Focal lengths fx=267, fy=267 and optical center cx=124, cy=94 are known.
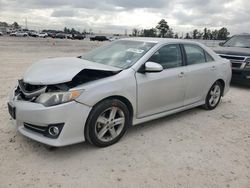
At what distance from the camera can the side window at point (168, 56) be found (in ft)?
14.6

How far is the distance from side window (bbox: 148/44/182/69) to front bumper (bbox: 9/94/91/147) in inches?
62.0

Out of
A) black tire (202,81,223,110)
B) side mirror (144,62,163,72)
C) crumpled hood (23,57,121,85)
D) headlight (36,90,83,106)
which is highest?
side mirror (144,62,163,72)

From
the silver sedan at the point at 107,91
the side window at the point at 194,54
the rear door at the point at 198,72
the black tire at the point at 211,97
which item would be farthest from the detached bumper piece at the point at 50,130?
the black tire at the point at 211,97

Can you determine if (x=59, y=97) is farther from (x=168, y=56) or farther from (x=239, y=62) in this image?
(x=239, y=62)

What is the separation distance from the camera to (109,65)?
424 cm

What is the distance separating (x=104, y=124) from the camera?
12.2 ft

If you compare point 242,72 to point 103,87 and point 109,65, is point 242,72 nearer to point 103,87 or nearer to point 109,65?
point 109,65

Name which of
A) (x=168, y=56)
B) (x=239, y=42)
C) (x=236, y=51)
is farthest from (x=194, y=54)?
(x=239, y=42)

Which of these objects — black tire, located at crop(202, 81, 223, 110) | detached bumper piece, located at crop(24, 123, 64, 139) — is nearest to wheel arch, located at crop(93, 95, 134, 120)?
detached bumper piece, located at crop(24, 123, 64, 139)

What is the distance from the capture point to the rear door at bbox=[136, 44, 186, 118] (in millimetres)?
4121

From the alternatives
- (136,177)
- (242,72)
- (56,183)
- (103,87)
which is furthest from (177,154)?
(242,72)

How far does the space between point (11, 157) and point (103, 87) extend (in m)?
1.47

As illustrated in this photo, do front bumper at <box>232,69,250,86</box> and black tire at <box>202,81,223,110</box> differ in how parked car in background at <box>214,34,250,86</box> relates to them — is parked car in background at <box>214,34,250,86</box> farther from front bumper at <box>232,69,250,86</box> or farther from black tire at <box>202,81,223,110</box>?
black tire at <box>202,81,223,110</box>

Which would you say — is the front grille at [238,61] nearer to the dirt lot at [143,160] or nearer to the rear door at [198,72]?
the rear door at [198,72]
